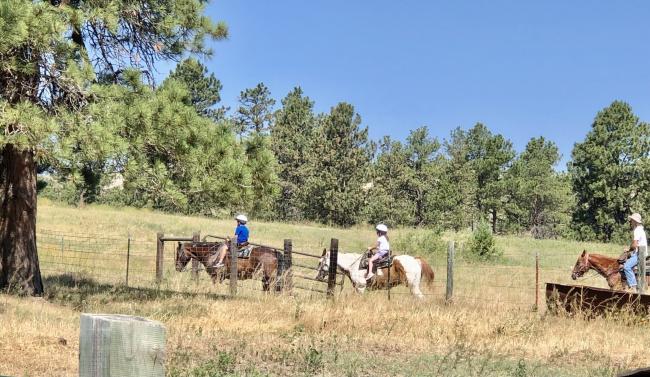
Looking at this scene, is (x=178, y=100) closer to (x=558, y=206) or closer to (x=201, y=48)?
(x=201, y=48)

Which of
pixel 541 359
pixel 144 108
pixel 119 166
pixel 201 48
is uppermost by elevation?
pixel 201 48

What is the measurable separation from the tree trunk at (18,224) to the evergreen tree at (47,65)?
0.02 m

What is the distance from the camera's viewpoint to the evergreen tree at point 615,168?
58.8m

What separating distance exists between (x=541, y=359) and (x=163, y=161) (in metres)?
6.07

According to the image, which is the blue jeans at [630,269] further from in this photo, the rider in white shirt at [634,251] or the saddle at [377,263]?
the saddle at [377,263]

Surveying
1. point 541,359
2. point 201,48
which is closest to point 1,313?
point 201,48

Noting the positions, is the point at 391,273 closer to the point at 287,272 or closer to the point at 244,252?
the point at 287,272

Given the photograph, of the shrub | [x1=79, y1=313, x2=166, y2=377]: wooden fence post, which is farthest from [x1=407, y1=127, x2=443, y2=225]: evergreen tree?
[x1=79, y1=313, x2=166, y2=377]: wooden fence post

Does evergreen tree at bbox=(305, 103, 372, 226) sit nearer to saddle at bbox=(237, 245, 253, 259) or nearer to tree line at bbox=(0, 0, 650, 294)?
saddle at bbox=(237, 245, 253, 259)

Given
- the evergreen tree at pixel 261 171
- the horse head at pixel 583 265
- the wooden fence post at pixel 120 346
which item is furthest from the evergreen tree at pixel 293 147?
the wooden fence post at pixel 120 346

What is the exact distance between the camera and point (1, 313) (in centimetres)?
968

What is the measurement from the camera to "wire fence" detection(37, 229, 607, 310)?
49.5ft

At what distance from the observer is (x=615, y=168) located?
58.5 meters

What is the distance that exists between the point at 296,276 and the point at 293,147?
162ft
